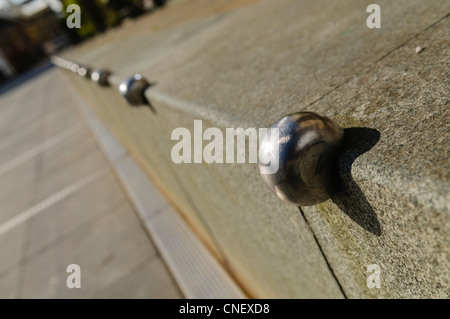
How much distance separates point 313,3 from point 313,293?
106 inches

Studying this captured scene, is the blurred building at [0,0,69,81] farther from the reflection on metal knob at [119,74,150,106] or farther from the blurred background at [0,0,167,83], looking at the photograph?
the reflection on metal knob at [119,74,150,106]

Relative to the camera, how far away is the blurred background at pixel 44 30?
3797cm

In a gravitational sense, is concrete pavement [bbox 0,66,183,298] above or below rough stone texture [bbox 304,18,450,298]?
below

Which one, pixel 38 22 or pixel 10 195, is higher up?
pixel 38 22

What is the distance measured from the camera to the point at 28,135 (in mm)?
13305

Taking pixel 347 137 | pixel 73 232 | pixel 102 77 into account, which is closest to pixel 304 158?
pixel 347 137

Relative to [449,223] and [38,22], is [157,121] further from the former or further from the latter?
[38,22]

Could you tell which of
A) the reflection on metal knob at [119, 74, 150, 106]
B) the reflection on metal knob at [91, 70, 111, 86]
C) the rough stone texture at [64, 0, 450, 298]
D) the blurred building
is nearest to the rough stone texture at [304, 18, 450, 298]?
the rough stone texture at [64, 0, 450, 298]

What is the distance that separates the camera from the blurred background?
1495 inches

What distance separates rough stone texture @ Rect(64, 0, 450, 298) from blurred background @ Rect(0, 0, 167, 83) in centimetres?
3073

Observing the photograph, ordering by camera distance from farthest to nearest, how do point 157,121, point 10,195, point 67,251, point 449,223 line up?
point 10,195 → point 67,251 → point 157,121 → point 449,223

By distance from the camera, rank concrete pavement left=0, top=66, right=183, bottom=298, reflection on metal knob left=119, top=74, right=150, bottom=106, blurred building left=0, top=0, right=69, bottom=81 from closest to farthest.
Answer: reflection on metal knob left=119, top=74, right=150, bottom=106, concrete pavement left=0, top=66, right=183, bottom=298, blurred building left=0, top=0, right=69, bottom=81

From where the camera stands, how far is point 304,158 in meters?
0.96

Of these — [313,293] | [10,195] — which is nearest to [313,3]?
[313,293]
